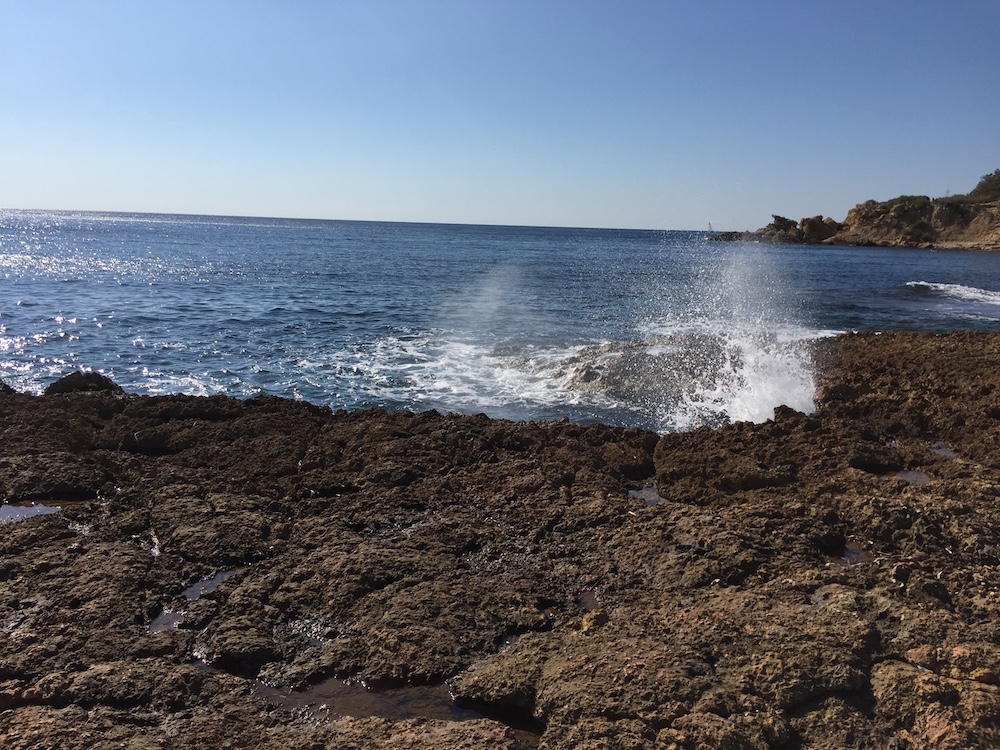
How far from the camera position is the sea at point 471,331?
1310 centimetres

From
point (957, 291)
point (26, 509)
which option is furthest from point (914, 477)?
point (957, 291)

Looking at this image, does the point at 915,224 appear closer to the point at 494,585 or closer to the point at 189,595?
the point at 494,585

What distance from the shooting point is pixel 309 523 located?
20.9 ft

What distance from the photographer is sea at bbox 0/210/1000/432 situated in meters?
13.1

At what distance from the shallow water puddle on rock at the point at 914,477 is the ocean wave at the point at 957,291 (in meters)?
25.9

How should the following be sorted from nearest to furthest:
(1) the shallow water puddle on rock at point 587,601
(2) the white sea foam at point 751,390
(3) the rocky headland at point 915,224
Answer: (1) the shallow water puddle on rock at point 587,601, (2) the white sea foam at point 751,390, (3) the rocky headland at point 915,224

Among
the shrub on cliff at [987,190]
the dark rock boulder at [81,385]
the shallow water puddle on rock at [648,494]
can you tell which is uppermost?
the shrub on cliff at [987,190]

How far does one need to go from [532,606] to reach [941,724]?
2754mm

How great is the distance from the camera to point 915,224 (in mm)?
78375

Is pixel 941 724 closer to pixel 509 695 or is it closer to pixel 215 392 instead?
pixel 509 695

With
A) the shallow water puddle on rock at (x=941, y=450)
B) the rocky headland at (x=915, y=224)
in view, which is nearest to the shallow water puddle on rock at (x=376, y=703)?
the shallow water puddle on rock at (x=941, y=450)

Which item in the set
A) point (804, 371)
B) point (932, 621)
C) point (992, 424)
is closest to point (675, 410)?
point (804, 371)

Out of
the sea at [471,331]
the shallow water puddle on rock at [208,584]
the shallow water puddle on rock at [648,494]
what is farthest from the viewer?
the sea at [471,331]

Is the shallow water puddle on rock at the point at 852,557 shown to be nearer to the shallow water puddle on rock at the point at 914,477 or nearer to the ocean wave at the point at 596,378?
the shallow water puddle on rock at the point at 914,477
